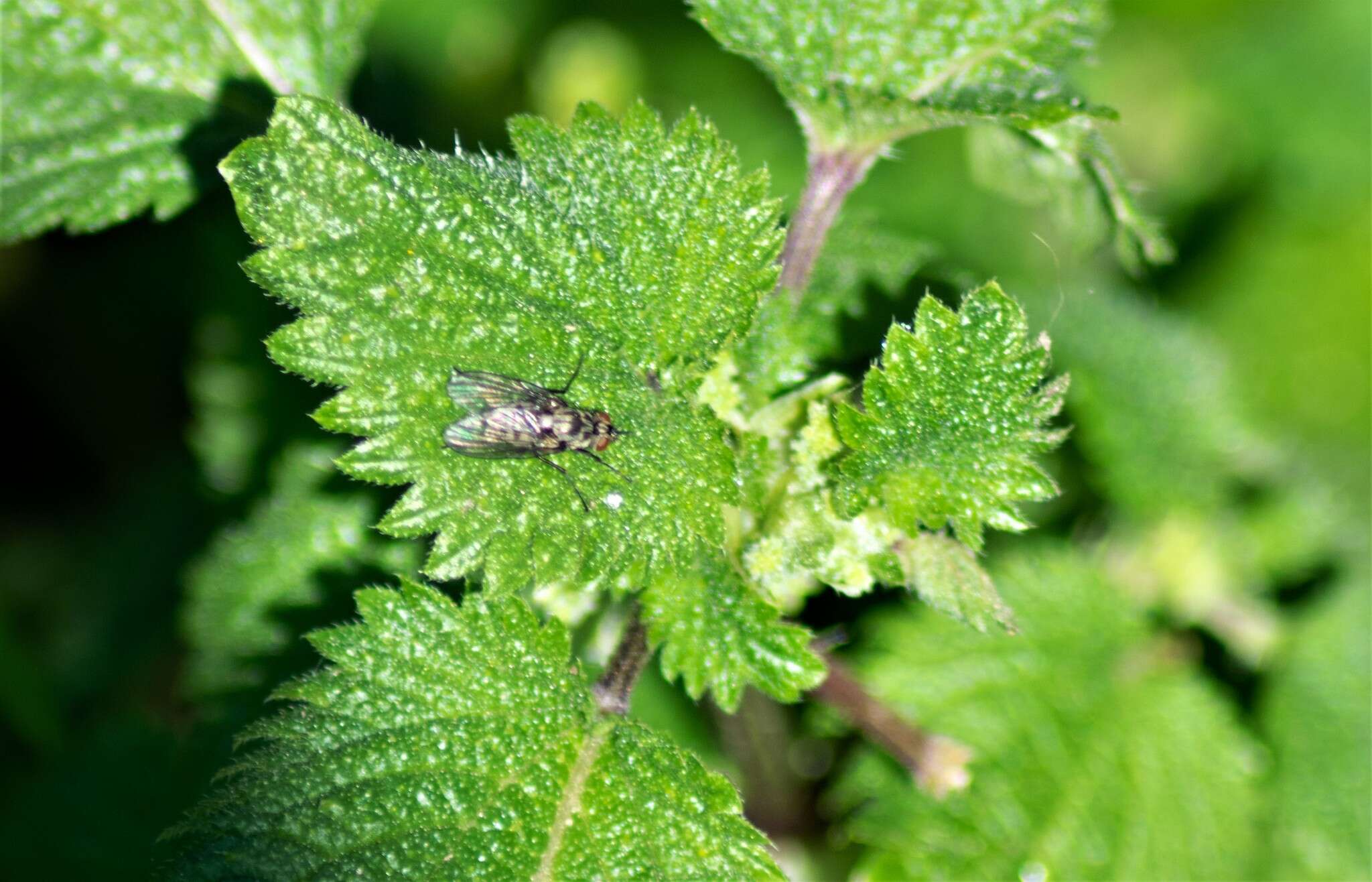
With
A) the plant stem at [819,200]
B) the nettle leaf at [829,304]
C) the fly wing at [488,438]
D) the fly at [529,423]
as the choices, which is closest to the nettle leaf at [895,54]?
the plant stem at [819,200]

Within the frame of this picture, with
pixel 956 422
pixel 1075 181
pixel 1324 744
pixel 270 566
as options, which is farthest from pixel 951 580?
pixel 1324 744

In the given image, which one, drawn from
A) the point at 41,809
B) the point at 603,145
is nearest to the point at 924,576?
the point at 603,145

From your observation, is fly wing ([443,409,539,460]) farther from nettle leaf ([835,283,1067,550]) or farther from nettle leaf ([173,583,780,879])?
nettle leaf ([835,283,1067,550])

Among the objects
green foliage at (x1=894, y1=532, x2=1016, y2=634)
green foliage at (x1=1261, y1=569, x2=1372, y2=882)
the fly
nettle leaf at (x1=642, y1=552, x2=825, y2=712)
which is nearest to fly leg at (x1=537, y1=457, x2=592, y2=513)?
the fly

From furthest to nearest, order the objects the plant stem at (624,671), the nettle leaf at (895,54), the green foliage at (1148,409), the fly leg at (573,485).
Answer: the green foliage at (1148,409) → the nettle leaf at (895,54) → the plant stem at (624,671) → the fly leg at (573,485)

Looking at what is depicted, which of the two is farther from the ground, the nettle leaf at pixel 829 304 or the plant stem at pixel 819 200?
the plant stem at pixel 819 200

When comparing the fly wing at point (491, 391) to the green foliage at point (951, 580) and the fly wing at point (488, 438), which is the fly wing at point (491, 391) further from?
the green foliage at point (951, 580)
